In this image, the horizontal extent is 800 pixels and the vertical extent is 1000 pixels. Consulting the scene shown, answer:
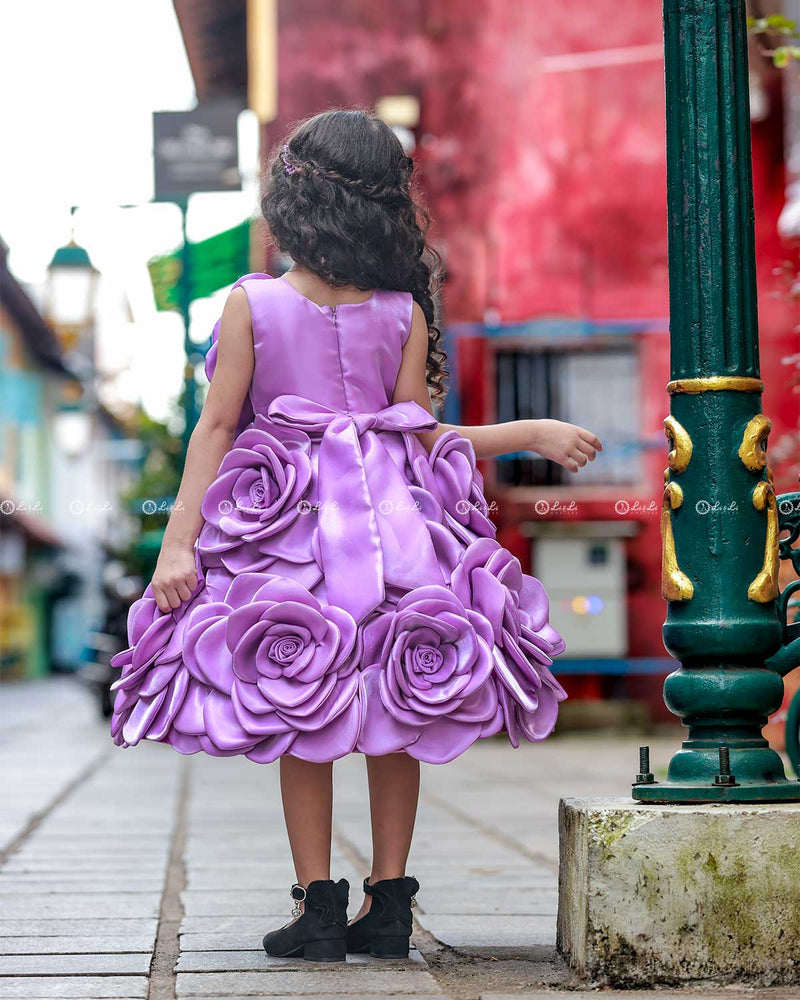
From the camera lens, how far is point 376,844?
3115 millimetres

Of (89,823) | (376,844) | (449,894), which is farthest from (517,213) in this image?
(376,844)

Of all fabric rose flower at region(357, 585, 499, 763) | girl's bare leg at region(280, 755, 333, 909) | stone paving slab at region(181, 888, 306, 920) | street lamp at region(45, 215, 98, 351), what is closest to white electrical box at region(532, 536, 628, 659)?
street lamp at region(45, 215, 98, 351)

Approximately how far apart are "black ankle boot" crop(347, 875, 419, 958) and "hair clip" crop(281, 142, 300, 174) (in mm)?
1405

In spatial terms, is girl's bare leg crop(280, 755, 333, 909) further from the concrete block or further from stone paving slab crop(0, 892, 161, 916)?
stone paving slab crop(0, 892, 161, 916)

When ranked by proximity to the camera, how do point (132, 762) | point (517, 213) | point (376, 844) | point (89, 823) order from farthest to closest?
point (517, 213)
point (132, 762)
point (89, 823)
point (376, 844)

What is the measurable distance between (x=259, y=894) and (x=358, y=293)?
1.67 metres

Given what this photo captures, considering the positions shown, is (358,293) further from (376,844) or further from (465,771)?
(465,771)

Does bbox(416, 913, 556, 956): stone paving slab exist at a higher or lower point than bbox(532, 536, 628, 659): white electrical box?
lower

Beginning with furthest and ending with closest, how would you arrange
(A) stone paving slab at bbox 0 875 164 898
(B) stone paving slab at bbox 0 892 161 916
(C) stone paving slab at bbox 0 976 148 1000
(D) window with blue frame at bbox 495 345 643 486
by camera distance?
(D) window with blue frame at bbox 495 345 643 486, (A) stone paving slab at bbox 0 875 164 898, (B) stone paving slab at bbox 0 892 161 916, (C) stone paving slab at bbox 0 976 148 1000

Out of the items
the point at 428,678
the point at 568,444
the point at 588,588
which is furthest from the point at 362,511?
the point at 588,588

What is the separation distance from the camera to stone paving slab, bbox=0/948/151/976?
2.96 metres

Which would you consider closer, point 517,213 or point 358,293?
point 358,293

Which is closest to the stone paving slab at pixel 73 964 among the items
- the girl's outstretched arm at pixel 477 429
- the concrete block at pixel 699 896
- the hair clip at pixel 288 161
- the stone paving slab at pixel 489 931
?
the stone paving slab at pixel 489 931

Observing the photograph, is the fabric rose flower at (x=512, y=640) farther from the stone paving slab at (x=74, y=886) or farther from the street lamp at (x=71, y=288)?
the street lamp at (x=71, y=288)
